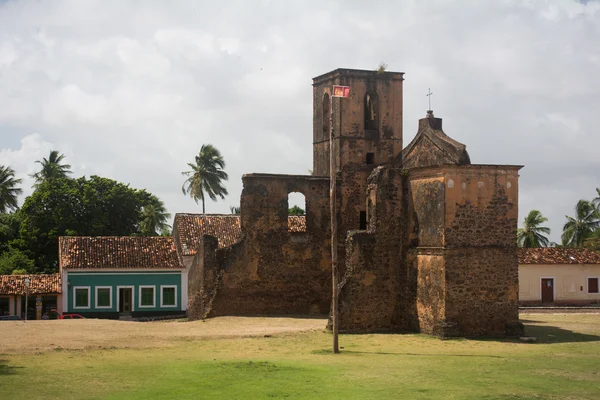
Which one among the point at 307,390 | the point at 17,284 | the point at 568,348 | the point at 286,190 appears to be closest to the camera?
the point at 307,390

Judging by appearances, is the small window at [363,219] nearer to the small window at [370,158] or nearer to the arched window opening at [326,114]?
the small window at [370,158]

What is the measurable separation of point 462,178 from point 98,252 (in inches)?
760

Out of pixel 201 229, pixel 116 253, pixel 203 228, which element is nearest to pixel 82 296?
pixel 116 253

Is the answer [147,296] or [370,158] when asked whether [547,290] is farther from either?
[147,296]

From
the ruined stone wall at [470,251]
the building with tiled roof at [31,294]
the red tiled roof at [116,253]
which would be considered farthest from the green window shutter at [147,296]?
the ruined stone wall at [470,251]

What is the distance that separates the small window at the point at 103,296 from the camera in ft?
118

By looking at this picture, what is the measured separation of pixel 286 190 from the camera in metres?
29.8

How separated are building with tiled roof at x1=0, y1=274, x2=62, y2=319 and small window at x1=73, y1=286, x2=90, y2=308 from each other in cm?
72

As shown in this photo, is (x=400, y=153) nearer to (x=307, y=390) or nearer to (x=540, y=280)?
(x=540, y=280)

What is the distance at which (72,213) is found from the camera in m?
46.9

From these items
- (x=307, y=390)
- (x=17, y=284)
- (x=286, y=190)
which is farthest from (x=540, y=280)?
(x=307, y=390)

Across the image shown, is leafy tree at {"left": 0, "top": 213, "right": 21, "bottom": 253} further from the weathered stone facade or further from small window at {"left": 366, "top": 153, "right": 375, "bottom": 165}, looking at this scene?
small window at {"left": 366, "top": 153, "right": 375, "bottom": 165}

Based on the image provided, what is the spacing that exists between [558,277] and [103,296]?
21.6 meters

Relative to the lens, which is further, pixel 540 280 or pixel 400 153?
pixel 540 280
